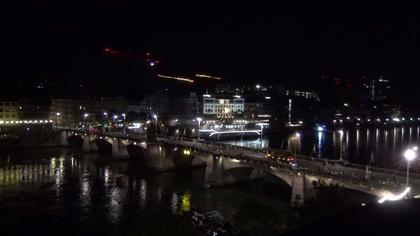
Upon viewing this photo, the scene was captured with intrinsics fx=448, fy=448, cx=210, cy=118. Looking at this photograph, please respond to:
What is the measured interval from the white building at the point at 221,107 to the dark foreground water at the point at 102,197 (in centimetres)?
7911

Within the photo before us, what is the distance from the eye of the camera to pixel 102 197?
142ft

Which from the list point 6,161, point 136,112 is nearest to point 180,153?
point 6,161

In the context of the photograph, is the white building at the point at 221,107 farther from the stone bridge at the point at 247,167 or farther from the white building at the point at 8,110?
the stone bridge at the point at 247,167

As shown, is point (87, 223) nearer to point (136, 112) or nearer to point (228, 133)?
point (228, 133)

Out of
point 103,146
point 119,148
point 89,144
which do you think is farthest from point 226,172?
point 103,146

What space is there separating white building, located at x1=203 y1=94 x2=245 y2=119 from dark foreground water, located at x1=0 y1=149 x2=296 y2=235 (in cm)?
7911

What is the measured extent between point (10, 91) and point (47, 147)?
39164mm

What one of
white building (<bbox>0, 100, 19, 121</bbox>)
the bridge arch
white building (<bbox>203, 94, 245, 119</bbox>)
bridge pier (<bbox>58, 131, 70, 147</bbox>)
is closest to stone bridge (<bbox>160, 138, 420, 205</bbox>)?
the bridge arch

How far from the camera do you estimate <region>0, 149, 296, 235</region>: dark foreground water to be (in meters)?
34.2

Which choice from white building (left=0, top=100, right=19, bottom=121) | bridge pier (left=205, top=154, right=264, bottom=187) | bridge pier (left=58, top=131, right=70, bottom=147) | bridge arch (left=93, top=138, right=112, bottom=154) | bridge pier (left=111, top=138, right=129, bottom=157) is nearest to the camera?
bridge pier (left=205, top=154, right=264, bottom=187)

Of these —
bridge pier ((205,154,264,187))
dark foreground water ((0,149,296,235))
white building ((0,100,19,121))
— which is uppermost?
white building ((0,100,19,121))

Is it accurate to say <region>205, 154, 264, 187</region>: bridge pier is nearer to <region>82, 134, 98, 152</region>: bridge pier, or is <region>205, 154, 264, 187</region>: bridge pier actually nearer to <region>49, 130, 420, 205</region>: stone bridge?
<region>49, 130, 420, 205</region>: stone bridge

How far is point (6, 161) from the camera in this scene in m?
67.1

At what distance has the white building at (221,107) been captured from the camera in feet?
468
